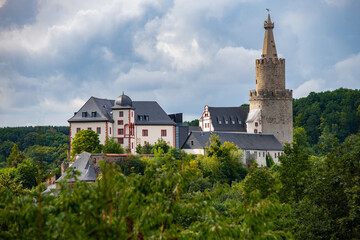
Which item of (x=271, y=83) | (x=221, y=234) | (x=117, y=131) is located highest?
(x=271, y=83)

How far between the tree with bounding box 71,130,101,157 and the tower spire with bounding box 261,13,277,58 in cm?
3543

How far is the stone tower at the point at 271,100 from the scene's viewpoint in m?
92.1

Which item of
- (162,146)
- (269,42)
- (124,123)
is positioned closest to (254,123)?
(269,42)

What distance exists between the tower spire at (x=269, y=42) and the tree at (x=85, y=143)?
1395 inches

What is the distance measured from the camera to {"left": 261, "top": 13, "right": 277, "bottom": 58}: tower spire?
97250 mm

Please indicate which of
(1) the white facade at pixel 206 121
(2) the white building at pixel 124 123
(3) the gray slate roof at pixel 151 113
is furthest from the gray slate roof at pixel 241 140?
(1) the white facade at pixel 206 121

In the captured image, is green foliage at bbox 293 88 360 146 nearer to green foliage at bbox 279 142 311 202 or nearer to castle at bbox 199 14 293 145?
castle at bbox 199 14 293 145

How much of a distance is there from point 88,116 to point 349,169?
184ft

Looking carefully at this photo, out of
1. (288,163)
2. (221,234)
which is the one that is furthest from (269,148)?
(221,234)

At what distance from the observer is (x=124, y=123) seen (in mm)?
75500

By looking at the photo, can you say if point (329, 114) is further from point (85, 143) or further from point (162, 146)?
point (85, 143)

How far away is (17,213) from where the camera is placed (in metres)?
10.2

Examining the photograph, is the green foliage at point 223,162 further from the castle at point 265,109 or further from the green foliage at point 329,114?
the green foliage at point 329,114

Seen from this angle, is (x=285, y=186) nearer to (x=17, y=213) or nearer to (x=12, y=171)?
(x=17, y=213)
